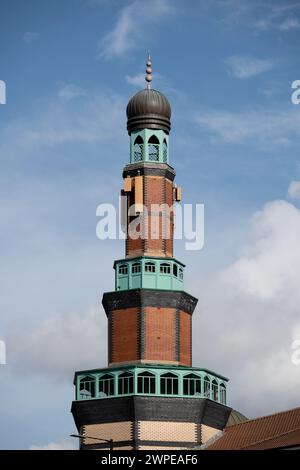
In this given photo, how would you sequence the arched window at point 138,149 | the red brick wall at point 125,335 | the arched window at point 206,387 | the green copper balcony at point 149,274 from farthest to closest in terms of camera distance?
the arched window at point 138,149 → the green copper balcony at point 149,274 → the red brick wall at point 125,335 → the arched window at point 206,387

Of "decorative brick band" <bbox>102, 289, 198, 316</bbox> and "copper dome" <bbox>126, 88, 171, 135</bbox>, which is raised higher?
"copper dome" <bbox>126, 88, 171, 135</bbox>

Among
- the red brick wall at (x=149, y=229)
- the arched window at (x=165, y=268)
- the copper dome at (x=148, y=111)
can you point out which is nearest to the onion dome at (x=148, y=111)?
the copper dome at (x=148, y=111)

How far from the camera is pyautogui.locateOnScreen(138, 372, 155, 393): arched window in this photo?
129875 mm

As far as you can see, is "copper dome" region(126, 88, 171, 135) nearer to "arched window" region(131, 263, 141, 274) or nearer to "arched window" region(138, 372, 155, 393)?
"arched window" region(131, 263, 141, 274)

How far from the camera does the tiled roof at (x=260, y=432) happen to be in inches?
5017

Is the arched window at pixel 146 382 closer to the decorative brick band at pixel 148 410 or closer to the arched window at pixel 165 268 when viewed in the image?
the decorative brick band at pixel 148 410

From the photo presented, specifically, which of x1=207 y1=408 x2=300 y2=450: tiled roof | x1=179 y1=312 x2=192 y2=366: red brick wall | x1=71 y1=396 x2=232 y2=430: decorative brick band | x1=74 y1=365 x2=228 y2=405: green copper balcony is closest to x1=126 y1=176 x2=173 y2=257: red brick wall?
x1=179 y1=312 x2=192 y2=366: red brick wall

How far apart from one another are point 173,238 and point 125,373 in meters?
16.5

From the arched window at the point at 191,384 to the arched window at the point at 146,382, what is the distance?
10.5ft

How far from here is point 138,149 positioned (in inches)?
5566

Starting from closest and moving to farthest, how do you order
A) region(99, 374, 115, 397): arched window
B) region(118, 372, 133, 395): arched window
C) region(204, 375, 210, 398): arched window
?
region(118, 372, 133, 395): arched window, region(99, 374, 115, 397): arched window, region(204, 375, 210, 398): arched window

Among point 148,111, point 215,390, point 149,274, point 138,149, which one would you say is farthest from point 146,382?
point 148,111

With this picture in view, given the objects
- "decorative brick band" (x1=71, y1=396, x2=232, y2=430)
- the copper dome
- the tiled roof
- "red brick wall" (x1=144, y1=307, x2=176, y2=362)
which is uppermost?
the copper dome
